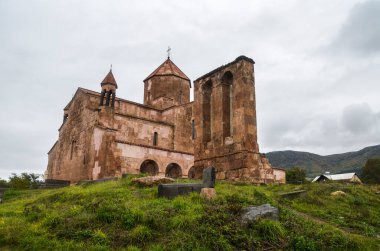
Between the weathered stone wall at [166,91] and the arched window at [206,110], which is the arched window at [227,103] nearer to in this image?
the arched window at [206,110]

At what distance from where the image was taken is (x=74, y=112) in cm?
2378

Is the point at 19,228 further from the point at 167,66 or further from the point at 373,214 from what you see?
the point at 167,66

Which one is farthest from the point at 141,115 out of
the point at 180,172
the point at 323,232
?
the point at 323,232

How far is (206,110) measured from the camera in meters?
10.8

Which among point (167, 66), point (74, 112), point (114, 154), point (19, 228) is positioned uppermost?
point (167, 66)

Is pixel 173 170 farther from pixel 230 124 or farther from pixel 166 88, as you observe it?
pixel 230 124

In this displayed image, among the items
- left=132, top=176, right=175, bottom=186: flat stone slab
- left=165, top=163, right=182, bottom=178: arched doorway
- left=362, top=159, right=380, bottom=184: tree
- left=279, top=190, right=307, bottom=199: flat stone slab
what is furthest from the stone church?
left=362, top=159, right=380, bottom=184: tree

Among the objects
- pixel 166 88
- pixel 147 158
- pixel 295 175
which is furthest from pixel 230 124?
pixel 295 175

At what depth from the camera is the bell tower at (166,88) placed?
1096 inches

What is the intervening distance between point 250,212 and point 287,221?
0.65 m

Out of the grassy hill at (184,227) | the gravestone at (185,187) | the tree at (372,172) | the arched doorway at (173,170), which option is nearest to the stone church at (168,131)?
the arched doorway at (173,170)

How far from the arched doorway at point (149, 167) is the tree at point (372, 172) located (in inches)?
1274

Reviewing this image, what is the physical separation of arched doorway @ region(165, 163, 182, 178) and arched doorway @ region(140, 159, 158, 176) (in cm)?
110

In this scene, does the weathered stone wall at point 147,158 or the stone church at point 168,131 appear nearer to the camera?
the stone church at point 168,131
